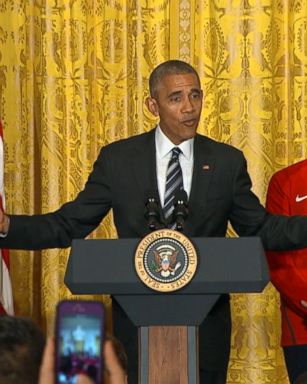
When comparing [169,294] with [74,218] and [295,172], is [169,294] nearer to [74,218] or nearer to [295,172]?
[74,218]

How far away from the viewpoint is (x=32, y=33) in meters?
4.74

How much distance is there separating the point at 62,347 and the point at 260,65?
11.4ft

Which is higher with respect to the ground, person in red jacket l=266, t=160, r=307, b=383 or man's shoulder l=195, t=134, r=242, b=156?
man's shoulder l=195, t=134, r=242, b=156

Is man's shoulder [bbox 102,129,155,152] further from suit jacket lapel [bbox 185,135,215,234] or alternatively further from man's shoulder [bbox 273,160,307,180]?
man's shoulder [bbox 273,160,307,180]

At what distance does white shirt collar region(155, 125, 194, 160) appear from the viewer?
11.3 feet

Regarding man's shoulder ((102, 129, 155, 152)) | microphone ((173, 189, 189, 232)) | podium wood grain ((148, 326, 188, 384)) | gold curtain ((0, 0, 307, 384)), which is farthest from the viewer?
gold curtain ((0, 0, 307, 384))

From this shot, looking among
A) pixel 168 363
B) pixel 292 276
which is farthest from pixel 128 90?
pixel 168 363

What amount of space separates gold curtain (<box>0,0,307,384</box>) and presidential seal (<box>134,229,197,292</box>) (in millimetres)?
2131

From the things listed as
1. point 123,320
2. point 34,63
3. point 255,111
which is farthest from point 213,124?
point 123,320

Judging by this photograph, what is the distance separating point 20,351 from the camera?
151 centimetres

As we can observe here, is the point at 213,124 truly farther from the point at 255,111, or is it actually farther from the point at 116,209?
the point at 116,209

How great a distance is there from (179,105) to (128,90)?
135 cm

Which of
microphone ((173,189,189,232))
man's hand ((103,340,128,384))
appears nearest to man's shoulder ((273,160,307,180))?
microphone ((173,189,189,232))

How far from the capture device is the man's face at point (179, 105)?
3.40 m
